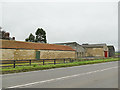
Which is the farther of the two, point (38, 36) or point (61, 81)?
point (38, 36)

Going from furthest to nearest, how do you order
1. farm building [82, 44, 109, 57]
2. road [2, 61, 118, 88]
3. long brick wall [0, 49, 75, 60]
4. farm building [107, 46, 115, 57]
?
farm building [107, 46, 115, 57] → farm building [82, 44, 109, 57] → long brick wall [0, 49, 75, 60] → road [2, 61, 118, 88]

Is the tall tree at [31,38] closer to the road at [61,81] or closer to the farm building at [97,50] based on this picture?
the farm building at [97,50]

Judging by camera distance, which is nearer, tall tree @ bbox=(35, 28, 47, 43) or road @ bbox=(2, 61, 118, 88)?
road @ bbox=(2, 61, 118, 88)

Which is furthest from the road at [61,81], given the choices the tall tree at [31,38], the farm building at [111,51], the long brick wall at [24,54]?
the tall tree at [31,38]

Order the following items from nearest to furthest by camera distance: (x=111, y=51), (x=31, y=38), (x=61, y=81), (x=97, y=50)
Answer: (x=61, y=81)
(x=97, y=50)
(x=111, y=51)
(x=31, y=38)

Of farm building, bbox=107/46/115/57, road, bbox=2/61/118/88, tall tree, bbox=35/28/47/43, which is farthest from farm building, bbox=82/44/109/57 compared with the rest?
road, bbox=2/61/118/88

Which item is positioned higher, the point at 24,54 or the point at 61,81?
the point at 24,54

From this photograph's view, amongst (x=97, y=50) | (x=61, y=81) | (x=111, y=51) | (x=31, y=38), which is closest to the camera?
(x=61, y=81)

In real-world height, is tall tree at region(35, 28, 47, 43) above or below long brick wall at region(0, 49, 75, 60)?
above

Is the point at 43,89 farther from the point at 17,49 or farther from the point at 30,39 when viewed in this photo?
the point at 30,39

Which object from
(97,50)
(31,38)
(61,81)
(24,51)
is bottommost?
(61,81)

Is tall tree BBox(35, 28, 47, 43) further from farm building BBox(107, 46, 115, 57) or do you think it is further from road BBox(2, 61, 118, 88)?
road BBox(2, 61, 118, 88)

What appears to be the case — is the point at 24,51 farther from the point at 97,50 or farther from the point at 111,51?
the point at 111,51

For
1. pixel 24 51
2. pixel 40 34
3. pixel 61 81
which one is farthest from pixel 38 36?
pixel 61 81
